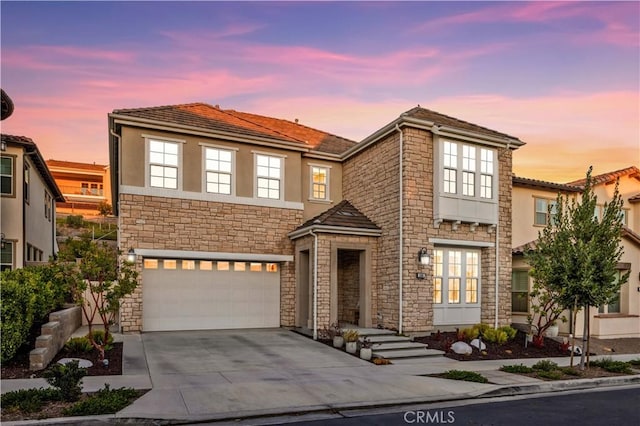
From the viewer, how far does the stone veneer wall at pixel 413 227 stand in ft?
49.8

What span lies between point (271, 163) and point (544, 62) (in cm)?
976

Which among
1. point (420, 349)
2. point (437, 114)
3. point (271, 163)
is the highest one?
point (437, 114)

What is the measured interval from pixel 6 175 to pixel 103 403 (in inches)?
533

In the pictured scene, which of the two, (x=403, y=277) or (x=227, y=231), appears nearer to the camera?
(x=403, y=277)

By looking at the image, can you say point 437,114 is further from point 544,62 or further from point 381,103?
point 544,62

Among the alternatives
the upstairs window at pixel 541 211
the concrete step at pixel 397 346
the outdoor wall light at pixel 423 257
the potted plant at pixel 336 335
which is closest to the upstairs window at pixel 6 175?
the potted plant at pixel 336 335

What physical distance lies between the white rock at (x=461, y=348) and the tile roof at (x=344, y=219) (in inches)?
184

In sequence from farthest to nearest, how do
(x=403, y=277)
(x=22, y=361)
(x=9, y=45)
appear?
(x=403, y=277) < (x=9, y=45) < (x=22, y=361)

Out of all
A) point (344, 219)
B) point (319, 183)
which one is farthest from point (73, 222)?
point (344, 219)

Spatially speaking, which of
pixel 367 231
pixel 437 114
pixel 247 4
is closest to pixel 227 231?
pixel 367 231

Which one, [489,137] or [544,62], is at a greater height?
[544,62]

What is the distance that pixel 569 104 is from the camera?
1755cm

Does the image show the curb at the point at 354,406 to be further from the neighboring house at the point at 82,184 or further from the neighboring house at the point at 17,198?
the neighboring house at the point at 82,184

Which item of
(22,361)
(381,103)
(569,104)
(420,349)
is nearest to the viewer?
(22,361)
